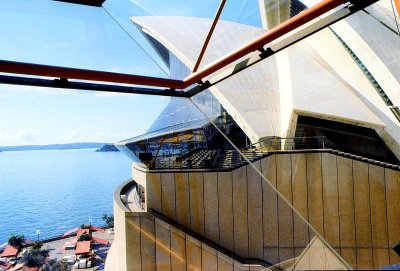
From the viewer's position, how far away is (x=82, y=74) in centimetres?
206

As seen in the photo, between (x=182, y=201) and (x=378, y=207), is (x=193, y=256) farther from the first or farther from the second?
(x=378, y=207)

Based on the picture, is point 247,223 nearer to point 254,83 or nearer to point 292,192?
point 292,192

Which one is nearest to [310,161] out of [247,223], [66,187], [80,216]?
[247,223]

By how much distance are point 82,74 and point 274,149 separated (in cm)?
235

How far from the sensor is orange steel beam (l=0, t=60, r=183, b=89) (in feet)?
5.87

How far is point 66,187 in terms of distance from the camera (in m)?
60.9

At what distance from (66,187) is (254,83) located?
225 feet

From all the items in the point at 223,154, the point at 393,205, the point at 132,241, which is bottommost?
the point at 132,241

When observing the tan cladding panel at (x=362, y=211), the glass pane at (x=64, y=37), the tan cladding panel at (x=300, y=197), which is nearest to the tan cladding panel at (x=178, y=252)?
the tan cladding panel at (x=300, y=197)

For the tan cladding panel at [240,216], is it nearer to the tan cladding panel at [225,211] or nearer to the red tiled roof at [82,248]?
the tan cladding panel at [225,211]

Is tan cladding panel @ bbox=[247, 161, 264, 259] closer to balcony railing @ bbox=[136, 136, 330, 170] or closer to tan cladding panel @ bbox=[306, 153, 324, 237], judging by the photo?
balcony railing @ bbox=[136, 136, 330, 170]

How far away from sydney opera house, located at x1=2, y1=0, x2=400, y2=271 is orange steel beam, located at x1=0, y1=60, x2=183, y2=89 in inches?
0.7

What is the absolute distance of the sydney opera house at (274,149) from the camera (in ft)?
6.04

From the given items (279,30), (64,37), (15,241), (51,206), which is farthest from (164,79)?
(51,206)
